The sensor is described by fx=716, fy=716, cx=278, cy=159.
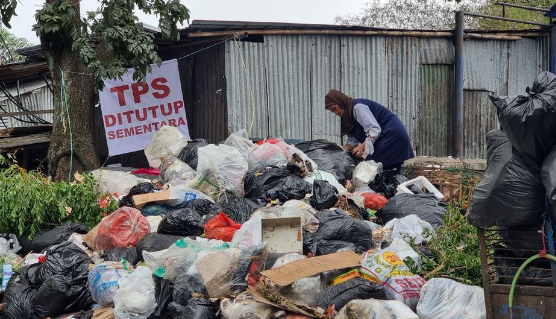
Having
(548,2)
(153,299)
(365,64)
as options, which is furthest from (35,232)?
(548,2)

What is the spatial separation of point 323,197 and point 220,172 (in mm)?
1189

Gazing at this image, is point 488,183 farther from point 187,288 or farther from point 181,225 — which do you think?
point 181,225

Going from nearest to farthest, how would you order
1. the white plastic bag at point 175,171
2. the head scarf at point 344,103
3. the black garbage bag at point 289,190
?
the black garbage bag at point 289,190, the white plastic bag at point 175,171, the head scarf at point 344,103

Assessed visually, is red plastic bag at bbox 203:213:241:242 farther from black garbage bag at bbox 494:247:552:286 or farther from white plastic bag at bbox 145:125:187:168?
black garbage bag at bbox 494:247:552:286

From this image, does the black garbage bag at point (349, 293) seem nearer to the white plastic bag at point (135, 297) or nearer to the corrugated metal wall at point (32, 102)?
the white plastic bag at point (135, 297)

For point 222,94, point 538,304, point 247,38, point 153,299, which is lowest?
point 153,299

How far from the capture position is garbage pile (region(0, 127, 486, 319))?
481cm

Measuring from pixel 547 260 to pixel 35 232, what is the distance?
16.4 ft

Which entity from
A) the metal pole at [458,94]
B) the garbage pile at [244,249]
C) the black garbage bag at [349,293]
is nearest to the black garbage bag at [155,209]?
the garbage pile at [244,249]

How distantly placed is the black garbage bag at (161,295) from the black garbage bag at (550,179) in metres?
2.90

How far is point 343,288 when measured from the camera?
483 centimetres

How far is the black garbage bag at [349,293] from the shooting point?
15.6 feet

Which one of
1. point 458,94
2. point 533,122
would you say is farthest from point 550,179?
point 458,94

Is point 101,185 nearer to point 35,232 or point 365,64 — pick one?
point 35,232
